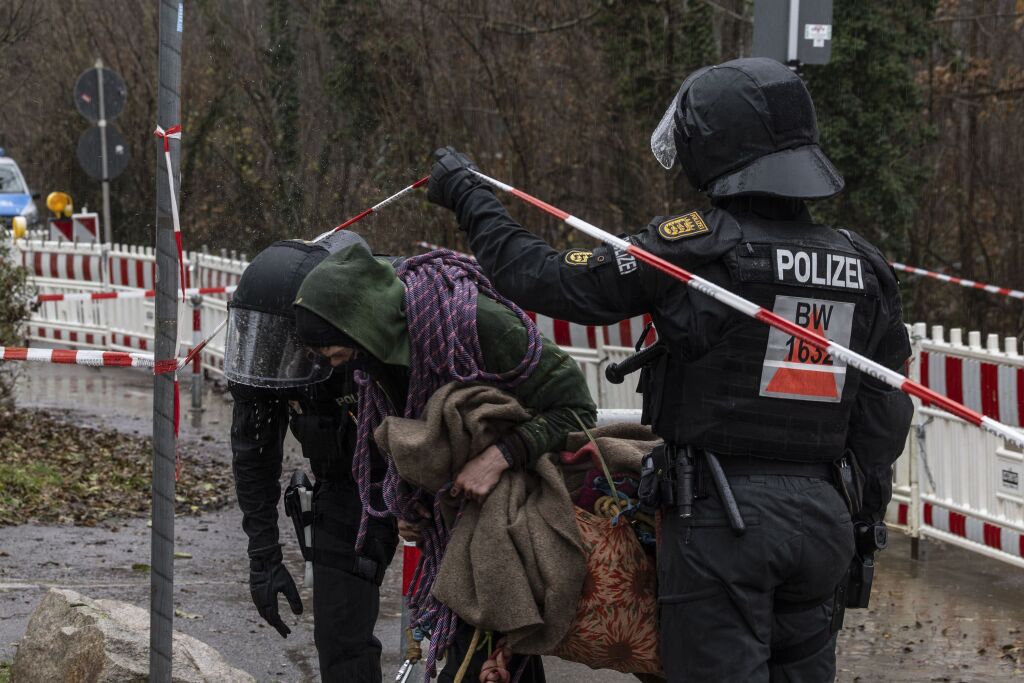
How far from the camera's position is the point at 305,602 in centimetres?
648

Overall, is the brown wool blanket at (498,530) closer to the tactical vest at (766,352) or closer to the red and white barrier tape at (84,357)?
the tactical vest at (766,352)

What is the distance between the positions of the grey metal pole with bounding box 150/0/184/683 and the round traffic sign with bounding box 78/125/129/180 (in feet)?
40.4

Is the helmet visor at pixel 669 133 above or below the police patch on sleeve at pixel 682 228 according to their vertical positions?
above

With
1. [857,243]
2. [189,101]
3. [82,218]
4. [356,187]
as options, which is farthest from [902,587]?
[189,101]

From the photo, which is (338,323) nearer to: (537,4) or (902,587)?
(902,587)

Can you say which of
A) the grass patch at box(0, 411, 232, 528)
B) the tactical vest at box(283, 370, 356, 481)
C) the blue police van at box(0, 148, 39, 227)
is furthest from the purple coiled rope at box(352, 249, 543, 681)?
the blue police van at box(0, 148, 39, 227)

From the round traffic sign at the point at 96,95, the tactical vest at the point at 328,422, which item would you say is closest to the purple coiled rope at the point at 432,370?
the tactical vest at the point at 328,422

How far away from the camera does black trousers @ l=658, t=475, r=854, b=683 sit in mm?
3012

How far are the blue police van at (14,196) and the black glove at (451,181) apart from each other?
68.8ft

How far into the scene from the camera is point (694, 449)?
309 centimetres

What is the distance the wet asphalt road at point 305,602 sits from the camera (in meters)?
5.70

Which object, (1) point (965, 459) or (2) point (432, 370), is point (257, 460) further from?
(1) point (965, 459)

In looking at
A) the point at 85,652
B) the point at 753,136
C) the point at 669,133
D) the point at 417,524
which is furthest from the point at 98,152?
the point at 753,136

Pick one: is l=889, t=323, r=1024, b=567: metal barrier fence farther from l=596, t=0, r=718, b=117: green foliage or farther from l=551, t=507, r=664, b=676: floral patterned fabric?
l=596, t=0, r=718, b=117: green foliage
